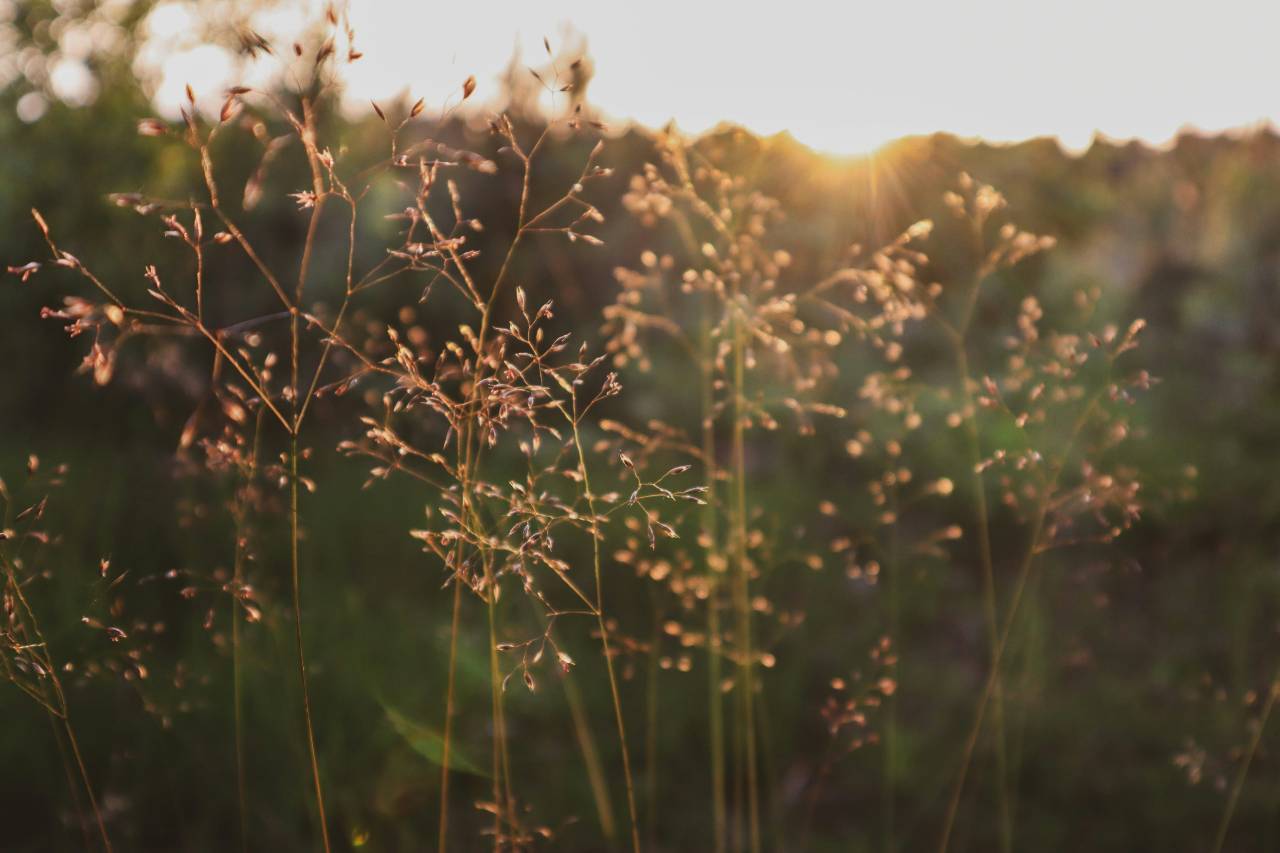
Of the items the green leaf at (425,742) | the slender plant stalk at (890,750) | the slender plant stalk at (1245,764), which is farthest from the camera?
the slender plant stalk at (890,750)

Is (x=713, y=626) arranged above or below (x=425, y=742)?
above

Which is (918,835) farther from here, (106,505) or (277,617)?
(106,505)

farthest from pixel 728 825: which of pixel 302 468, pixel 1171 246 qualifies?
pixel 1171 246

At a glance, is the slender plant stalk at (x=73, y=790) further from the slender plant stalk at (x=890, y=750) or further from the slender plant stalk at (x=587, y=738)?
the slender plant stalk at (x=890, y=750)

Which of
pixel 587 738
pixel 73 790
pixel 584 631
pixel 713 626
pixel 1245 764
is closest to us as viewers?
pixel 73 790

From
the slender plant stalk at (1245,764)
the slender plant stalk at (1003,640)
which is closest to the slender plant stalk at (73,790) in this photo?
the slender plant stalk at (1003,640)

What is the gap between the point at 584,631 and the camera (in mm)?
3023

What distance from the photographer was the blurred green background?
2.19 meters

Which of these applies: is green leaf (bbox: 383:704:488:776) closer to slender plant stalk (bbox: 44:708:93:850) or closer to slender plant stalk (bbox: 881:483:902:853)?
slender plant stalk (bbox: 44:708:93:850)

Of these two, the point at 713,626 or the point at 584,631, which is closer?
the point at 713,626

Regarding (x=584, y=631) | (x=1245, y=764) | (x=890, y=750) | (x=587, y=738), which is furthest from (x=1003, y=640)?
(x=584, y=631)

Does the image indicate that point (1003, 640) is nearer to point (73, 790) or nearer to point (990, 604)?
point (990, 604)

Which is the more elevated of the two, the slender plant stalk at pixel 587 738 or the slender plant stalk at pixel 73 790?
the slender plant stalk at pixel 73 790

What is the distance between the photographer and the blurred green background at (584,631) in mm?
2191
